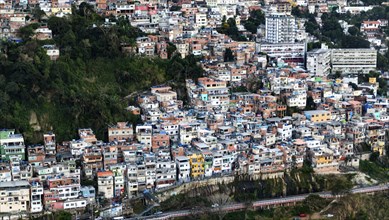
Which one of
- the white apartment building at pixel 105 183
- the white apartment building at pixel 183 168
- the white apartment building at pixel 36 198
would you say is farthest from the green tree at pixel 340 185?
the white apartment building at pixel 36 198

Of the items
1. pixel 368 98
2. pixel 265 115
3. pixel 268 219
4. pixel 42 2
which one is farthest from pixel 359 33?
pixel 268 219

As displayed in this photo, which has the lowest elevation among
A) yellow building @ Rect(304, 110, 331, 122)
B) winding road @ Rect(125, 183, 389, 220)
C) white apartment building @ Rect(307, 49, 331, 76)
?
winding road @ Rect(125, 183, 389, 220)

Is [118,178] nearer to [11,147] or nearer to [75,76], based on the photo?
[11,147]

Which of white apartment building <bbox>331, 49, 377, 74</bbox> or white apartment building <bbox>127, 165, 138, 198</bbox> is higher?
white apartment building <bbox>331, 49, 377, 74</bbox>

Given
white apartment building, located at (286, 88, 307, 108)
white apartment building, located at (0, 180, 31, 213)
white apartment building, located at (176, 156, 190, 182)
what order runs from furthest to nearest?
white apartment building, located at (286, 88, 307, 108) → white apartment building, located at (176, 156, 190, 182) → white apartment building, located at (0, 180, 31, 213)

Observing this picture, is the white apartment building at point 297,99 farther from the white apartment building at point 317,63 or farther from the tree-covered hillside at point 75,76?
the white apartment building at point 317,63

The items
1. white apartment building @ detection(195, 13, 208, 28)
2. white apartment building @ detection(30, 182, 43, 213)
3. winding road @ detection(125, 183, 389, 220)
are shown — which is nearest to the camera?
white apartment building @ detection(30, 182, 43, 213)

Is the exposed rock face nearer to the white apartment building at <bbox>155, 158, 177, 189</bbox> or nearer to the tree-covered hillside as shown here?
the tree-covered hillside

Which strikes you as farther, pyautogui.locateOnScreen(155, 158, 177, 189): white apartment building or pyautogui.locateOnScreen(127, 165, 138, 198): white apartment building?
pyautogui.locateOnScreen(155, 158, 177, 189): white apartment building

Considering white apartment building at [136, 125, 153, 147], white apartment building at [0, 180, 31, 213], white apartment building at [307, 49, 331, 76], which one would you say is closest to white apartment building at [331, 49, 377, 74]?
white apartment building at [307, 49, 331, 76]
